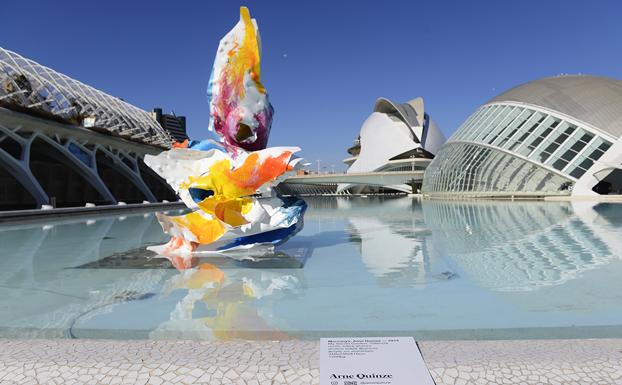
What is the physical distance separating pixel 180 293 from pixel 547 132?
→ 31.4 m

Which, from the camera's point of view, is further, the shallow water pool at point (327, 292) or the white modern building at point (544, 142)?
the white modern building at point (544, 142)

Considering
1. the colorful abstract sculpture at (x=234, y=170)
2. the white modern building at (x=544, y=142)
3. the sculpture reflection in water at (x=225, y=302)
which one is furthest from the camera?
the white modern building at (x=544, y=142)

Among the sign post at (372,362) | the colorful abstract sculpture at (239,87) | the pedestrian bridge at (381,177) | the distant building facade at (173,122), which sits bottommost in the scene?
the sign post at (372,362)

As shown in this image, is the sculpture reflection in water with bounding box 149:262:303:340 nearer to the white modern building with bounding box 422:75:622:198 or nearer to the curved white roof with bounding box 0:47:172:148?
the curved white roof with bounding box 0:47:172:148

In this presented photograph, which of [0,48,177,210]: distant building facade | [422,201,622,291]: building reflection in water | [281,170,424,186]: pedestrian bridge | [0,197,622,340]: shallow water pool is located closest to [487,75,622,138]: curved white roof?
[422,201,622,291]: building reflection in water

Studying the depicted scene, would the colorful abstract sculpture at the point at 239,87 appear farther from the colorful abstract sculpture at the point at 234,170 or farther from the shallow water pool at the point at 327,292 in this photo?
the shallow water pool at the point at 327,292

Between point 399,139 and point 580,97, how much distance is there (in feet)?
125

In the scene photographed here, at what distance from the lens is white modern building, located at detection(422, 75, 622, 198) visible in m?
29.5

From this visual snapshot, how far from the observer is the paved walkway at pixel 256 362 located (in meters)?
2.67

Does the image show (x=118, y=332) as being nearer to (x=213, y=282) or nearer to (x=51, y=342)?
(x=51, y=342)

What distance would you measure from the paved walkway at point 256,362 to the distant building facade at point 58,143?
79.1 ft

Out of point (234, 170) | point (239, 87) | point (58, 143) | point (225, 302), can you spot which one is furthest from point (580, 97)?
point (58, 143)

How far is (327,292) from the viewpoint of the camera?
226 inches

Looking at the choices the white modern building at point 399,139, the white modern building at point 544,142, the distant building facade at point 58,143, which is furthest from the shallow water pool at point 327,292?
the white modern building at point 399,139
